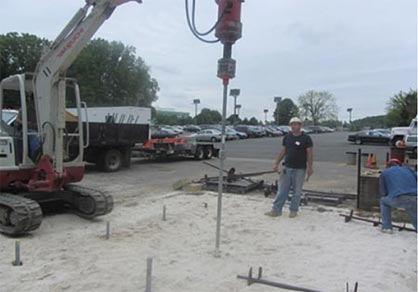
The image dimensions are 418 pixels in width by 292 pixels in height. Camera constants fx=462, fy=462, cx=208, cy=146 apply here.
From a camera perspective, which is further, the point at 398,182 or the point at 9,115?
the point at 9,115

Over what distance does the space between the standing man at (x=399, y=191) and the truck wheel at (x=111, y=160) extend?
10942 millimetres

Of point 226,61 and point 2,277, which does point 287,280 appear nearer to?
point 226,61

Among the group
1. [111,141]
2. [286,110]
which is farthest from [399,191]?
[286,110]

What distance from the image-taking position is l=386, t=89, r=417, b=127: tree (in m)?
49.4

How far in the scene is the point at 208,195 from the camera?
10.5 meters

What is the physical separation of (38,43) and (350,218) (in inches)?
2330

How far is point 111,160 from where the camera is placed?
53.5 ft

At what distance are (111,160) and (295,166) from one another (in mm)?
9421

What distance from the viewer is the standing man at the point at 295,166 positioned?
828 cm

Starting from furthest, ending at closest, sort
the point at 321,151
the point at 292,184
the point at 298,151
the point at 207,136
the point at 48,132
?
1. the point at 321,151
2. the point at 207,136
3. the point at 292,184
4. the point at 298,151
5. the point at 48,132

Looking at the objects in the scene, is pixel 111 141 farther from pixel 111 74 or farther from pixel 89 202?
pixel 111 74

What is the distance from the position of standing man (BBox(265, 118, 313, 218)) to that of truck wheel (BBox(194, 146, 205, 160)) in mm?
13355

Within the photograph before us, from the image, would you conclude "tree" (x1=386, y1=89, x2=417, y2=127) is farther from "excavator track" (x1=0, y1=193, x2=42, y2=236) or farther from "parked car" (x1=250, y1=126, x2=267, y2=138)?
"excavator track" (x1=0, y1=193, x2=42, y2=236)

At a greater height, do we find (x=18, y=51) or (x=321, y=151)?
(x=18, y=51)
